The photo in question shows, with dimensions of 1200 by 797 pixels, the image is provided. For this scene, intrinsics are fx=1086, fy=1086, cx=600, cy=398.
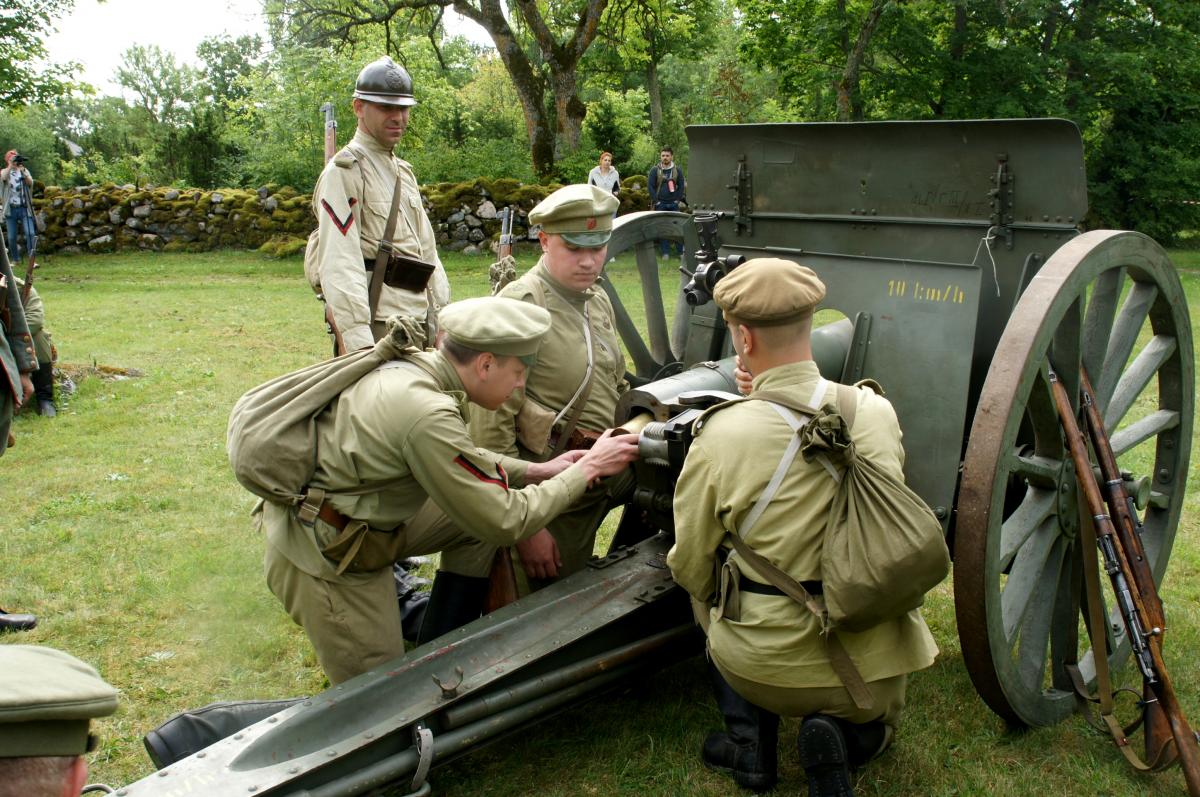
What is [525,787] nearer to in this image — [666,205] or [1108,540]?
[1108,540]

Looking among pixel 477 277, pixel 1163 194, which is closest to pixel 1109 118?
pixel 1163 194

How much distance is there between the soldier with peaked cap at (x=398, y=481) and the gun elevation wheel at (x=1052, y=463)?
1.06 m

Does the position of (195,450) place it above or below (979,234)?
below

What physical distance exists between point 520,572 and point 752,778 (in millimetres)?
1157

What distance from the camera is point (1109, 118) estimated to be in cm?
2017

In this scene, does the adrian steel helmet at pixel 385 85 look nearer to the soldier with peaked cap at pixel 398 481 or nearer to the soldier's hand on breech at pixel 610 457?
the soldier with peaked cap at pixel 398 481

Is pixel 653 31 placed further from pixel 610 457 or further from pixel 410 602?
pixel 610 457

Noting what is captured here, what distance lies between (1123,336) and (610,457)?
1789 millimetres

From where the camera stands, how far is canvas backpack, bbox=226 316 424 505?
301cm

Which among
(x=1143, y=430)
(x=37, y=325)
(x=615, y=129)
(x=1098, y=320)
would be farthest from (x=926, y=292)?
(x=615, y=129)

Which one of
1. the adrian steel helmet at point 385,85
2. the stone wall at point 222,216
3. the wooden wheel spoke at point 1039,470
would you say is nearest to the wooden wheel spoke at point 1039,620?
the wooden wheel spoke at point 1039,470

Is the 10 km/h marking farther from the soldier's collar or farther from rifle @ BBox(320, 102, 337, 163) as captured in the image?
rifle @ BBox(320, 102, 337, 163)

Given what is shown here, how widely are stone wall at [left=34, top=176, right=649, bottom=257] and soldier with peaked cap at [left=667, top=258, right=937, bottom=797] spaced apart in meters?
14.8

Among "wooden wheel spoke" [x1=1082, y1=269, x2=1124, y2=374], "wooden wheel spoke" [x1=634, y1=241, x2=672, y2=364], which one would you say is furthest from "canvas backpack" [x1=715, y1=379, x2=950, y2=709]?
"wooden wheel spoke" [x1=634, y1=241, x2=672, y2=364]
